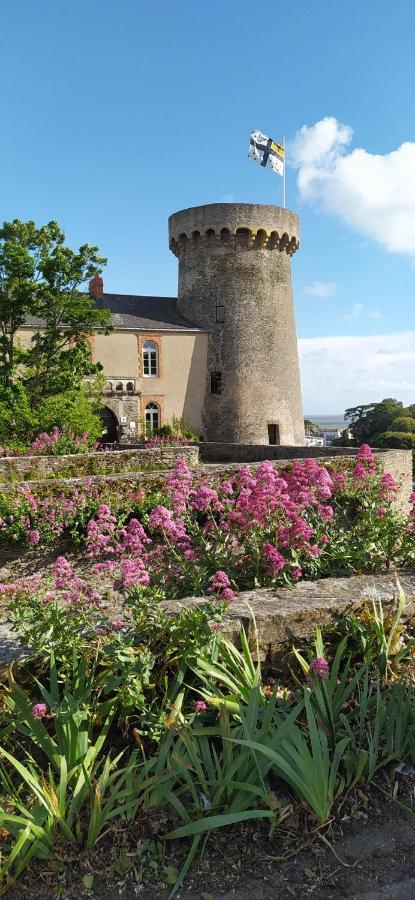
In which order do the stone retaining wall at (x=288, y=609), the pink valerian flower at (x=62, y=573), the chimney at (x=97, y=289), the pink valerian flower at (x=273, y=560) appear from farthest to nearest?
the chimney at (x=97, y=289), the pink valerian flower at (x=273, y=560), the pink valerian flower at (x=62, y=573), the stone retaining wall at (x=288, y=609)

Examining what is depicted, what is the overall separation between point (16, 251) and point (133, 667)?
18.9m

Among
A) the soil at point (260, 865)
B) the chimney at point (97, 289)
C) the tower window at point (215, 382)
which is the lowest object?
the soil at point (260, 865)

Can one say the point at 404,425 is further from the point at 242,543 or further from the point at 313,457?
the point at 242,543

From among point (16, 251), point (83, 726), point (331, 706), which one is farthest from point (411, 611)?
point (16, 251)

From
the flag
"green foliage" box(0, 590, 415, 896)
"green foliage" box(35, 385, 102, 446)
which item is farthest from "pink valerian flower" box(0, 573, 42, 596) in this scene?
the flag

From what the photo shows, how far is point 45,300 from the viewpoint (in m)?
21.5

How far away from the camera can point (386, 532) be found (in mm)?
5078

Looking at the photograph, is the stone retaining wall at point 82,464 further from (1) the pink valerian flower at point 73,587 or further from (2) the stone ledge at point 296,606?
(2) the stone ledge at point 296,606

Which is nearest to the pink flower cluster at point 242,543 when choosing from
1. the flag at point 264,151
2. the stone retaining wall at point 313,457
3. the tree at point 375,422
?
the stone retaining wall at point 313,457

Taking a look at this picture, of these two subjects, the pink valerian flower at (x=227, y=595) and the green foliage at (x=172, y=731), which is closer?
the green foliage at (x=172, y=731)

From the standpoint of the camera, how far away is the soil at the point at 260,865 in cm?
241

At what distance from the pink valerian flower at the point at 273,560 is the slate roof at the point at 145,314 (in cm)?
2604

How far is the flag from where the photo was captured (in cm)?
3048

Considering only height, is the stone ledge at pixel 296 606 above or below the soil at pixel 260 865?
above
